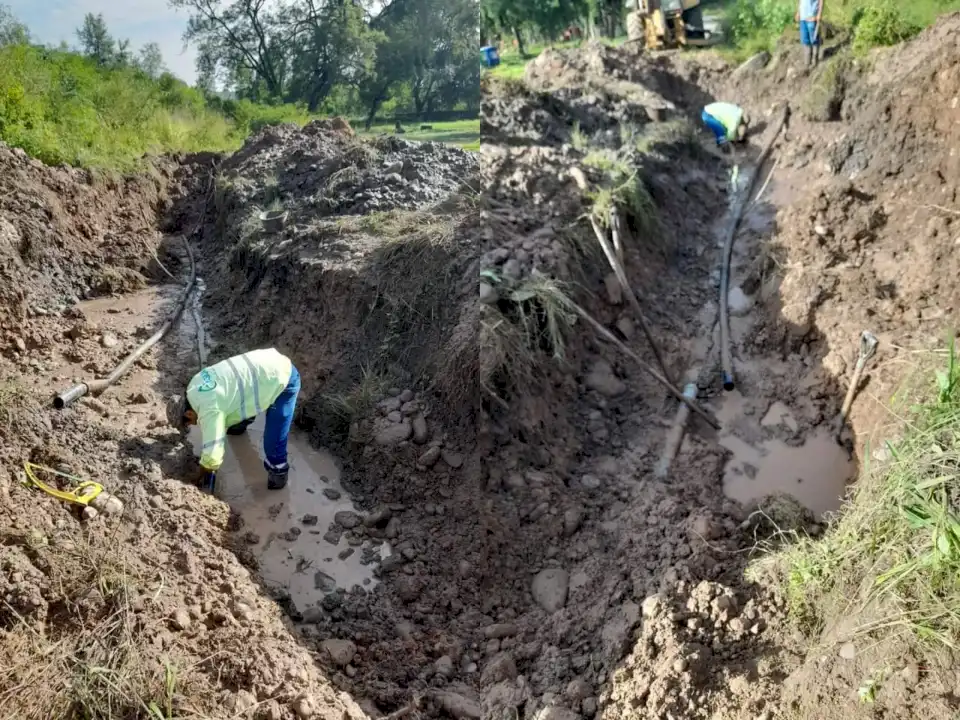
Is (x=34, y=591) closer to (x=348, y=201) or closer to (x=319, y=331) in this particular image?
(x=319, y=331)

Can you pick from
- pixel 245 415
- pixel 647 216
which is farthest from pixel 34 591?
pixel 647 216

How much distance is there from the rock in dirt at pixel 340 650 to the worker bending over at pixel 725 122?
4942 mm

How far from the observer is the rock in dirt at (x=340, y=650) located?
1973mm

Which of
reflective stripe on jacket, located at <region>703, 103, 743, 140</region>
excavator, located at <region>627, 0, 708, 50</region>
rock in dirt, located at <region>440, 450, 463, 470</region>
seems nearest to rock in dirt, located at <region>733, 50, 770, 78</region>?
excavator, located at <region>627, 0, 708, 50</region>

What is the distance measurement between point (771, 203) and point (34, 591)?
453 centimetres

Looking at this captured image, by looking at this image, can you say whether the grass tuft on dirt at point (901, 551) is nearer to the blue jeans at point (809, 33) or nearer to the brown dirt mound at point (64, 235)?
the brown dirt mound at point (64, 235)

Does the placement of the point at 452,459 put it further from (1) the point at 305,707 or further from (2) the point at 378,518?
(1) the point at 305,707

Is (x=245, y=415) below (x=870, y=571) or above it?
above

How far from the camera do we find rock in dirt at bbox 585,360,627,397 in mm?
3227

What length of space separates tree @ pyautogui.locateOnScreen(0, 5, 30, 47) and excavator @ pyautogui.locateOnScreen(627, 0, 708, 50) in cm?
543

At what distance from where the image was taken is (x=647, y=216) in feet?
13.6

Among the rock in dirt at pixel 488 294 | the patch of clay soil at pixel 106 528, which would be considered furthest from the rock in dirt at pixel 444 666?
the rock in dirt at pixel 488 294

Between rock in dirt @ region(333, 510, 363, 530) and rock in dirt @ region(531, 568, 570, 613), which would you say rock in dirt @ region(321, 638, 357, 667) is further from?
rock in dirt @ region(531, 568, 570, 613)

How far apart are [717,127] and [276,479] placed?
15.3 feet
